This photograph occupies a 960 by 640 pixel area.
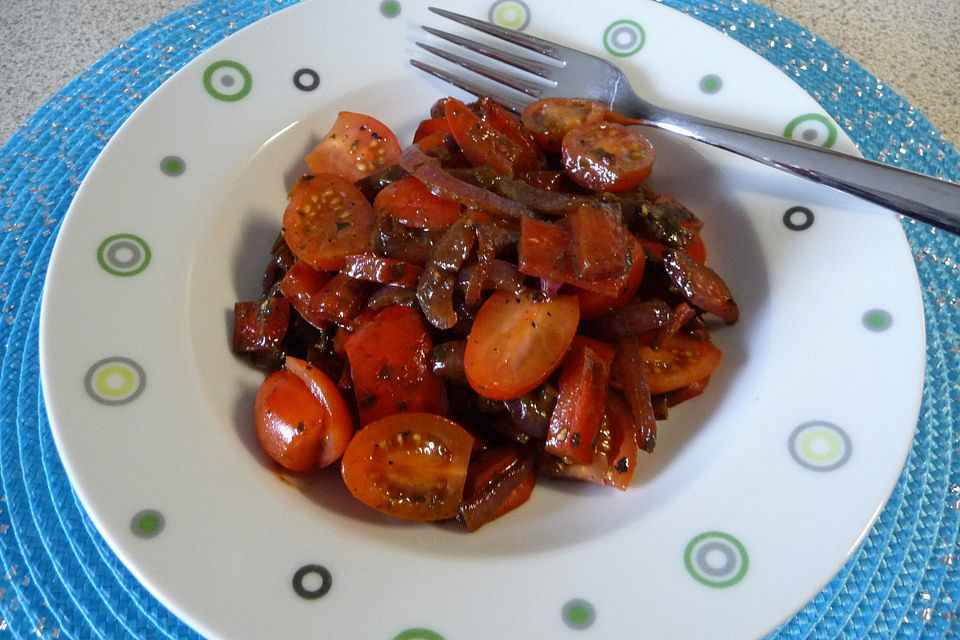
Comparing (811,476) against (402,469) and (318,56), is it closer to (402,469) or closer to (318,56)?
(402,469)

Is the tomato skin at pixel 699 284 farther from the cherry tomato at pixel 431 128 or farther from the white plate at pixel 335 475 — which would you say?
the cherry tomato at pixel 431 128

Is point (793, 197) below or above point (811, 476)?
above

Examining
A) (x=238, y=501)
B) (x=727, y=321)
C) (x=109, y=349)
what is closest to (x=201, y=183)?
(x=109, y=349)

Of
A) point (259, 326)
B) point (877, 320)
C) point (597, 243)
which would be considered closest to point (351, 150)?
point (259, 326)

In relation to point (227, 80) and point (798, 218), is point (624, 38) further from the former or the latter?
point (227, 80)

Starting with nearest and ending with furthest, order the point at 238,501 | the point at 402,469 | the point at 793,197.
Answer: the point at 238,501
the point at 402,469
the point at 793,197
